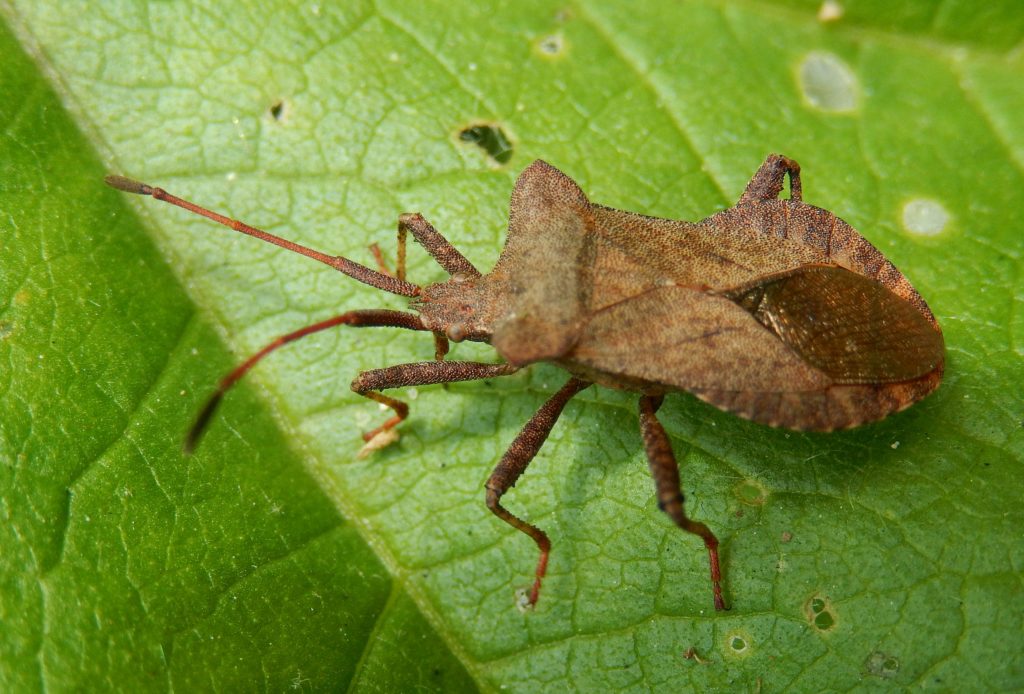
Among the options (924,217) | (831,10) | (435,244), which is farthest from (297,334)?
(831,10)

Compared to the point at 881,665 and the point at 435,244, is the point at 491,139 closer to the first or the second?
the point at 435,244

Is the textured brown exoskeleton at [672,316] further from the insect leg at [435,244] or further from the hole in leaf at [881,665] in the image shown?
the hole in leaf at [881,665]

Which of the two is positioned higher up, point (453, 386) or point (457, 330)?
point (457, 330)

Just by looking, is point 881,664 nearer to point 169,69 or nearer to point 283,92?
point 283,92

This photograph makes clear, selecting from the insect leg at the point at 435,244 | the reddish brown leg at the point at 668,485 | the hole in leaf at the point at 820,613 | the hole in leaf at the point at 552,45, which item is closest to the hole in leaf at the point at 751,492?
the reddish brown leg at the point at 668,485

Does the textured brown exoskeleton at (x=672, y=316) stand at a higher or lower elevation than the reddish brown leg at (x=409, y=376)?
higher

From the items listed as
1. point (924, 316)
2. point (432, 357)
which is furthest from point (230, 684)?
point (924, 316)

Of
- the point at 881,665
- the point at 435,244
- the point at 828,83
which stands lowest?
the point at 881,665

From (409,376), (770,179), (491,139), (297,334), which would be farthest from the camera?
(491,139)

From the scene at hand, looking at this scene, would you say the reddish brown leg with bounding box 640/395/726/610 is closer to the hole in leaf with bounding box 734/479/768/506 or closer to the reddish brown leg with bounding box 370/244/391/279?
the hole in leaf with bounding box 734/479/768/506
